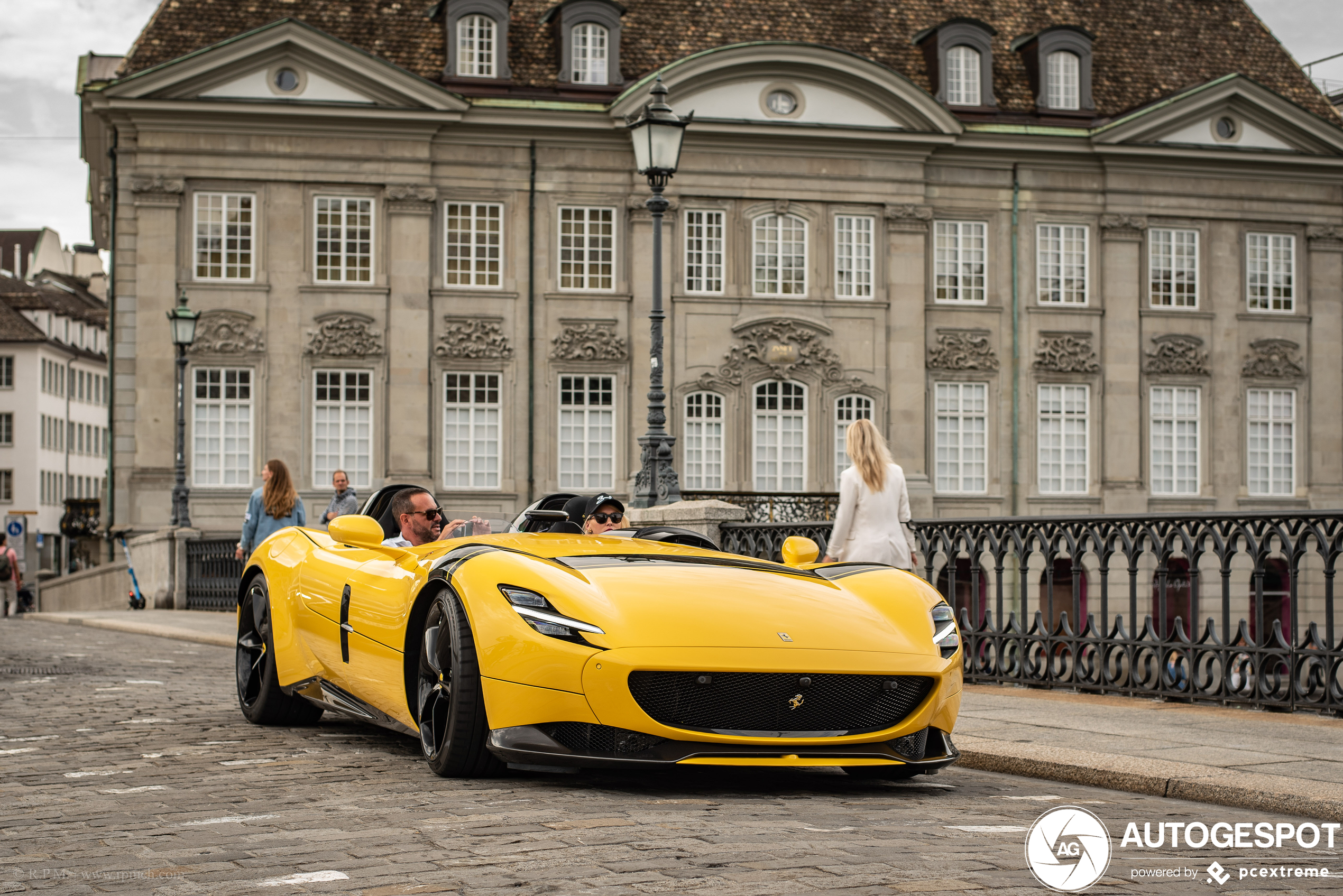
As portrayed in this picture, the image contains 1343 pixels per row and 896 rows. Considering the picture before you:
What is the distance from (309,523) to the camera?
36031 millimetres

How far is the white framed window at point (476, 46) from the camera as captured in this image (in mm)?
37688

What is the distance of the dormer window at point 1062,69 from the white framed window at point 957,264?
3842 mm

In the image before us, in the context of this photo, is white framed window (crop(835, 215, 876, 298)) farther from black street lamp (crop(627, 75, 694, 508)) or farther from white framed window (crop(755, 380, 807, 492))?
black street lamp (crop(627, 75, 694, 508))

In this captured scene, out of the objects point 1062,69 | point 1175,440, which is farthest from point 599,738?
point 1062,69

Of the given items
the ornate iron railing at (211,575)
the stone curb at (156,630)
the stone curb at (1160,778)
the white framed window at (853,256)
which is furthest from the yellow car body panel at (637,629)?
the white framed window at (853,256)

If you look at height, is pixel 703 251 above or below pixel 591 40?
below

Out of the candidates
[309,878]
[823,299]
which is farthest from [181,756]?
[823,299]

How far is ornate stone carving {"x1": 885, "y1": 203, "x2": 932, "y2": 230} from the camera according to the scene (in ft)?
127

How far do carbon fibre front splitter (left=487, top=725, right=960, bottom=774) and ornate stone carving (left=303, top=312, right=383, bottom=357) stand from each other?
30.5 metres

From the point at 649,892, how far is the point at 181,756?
3937 mm

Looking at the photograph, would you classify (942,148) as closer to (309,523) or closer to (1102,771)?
(309,523)

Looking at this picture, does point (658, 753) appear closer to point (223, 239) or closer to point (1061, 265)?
point (223, 239)

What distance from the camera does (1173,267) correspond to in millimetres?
40375

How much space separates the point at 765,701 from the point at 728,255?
32155 mm
